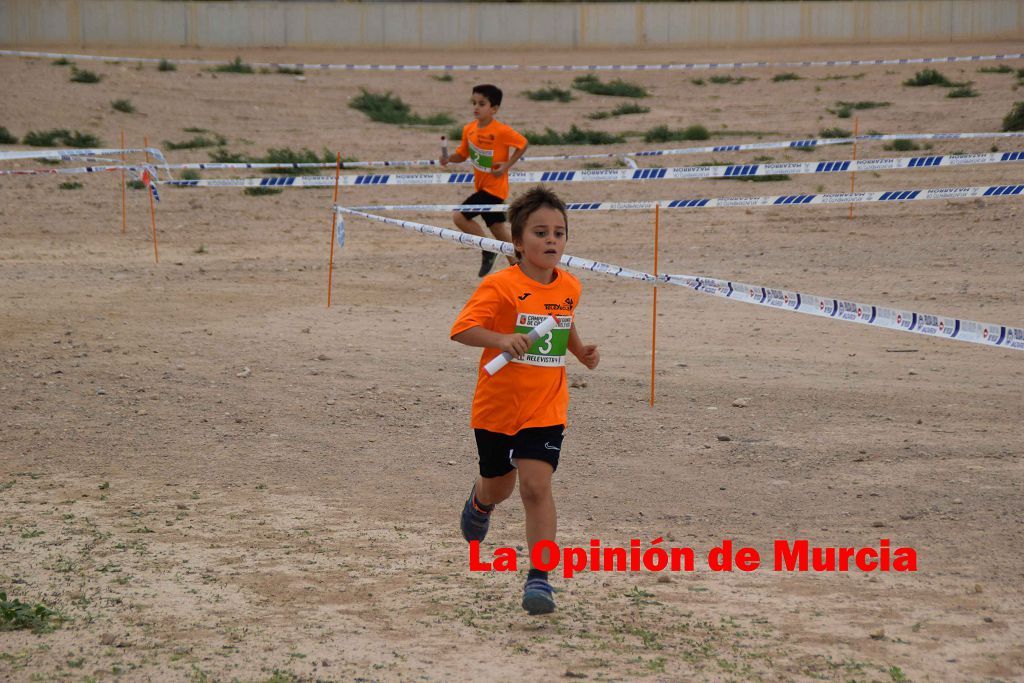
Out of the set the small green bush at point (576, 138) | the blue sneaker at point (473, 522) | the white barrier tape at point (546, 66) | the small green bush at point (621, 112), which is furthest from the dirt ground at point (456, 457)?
the white barrier tape at point (546, 66)

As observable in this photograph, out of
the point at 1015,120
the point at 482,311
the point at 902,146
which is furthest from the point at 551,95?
the point at 482,311

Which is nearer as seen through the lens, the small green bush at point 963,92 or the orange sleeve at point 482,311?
the orange sleeve at point 482,311

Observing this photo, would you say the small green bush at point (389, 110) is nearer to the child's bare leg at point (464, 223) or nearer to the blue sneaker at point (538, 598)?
the child's bare leg at point (464, 223)

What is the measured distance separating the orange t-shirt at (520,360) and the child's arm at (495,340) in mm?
38

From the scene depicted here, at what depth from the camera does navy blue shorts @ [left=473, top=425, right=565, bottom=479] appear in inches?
205

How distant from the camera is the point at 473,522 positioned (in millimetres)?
5715

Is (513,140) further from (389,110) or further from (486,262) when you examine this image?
(389,110)

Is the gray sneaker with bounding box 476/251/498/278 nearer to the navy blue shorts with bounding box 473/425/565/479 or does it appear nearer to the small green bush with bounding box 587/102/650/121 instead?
the navy blue shorts with bounding box 473/425/565/479

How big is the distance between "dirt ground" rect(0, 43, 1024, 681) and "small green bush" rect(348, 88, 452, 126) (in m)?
10.7

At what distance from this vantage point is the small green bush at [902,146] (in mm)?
21453

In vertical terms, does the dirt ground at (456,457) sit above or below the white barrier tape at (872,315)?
below

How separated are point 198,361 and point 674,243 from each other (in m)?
7.42

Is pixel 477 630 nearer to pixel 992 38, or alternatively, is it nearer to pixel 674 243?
pixel 674 243

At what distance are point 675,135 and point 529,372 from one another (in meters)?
19.9
